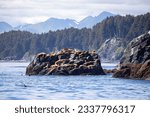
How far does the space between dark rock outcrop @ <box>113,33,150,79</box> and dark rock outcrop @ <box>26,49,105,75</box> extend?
4674 millimetres

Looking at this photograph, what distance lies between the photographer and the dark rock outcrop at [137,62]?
44.5m

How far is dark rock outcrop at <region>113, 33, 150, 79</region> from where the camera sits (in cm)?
4447

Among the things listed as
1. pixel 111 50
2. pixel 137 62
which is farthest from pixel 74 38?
pixel 137 62

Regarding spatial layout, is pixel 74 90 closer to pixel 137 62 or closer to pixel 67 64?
pixel 137 62

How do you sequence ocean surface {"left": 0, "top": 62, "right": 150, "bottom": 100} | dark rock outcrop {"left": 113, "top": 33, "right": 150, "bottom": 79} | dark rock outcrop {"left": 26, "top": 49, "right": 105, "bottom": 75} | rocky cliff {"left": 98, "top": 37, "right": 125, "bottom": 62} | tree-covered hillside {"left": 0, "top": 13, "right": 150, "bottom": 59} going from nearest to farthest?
ocean surface {"left": 0, "top": 62, "right": 150, "bottom": 100}, dark rock outcrop {"left": 113, "top": 33, "right": 150, "bottom": 79}, dark rock outcrop {"left": 26, "top": 49, "right": 105, "bottom": 75}, tree-covered hillside {"left": 0, "top": 13, "right": 150, "bottom": 59}, rocky cliff {"left": 98, "top": 37, "right": 125, "bottom": 62}

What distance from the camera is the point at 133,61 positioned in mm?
49188

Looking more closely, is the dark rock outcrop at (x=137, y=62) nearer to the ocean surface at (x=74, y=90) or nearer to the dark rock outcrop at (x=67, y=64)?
the ocean surface at (x=74, y=90)

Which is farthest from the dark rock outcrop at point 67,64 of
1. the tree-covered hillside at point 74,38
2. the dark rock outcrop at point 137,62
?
the tree-covered hillside at point 74,38

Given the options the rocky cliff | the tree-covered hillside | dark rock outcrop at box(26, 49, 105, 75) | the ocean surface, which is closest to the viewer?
the ocean surface

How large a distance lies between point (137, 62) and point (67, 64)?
1053cm

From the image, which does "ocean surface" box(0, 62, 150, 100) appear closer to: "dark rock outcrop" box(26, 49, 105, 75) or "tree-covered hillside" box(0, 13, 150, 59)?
"dark rock outcrop" box(26, 49, 105, 75)

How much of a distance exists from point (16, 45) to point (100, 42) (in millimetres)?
23680

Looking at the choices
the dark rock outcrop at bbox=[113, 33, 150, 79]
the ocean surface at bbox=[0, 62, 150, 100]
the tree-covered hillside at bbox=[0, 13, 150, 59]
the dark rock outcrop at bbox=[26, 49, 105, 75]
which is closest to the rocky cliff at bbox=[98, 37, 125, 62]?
the tree-covered hillside at bbox=[0, 13, 150, 59]

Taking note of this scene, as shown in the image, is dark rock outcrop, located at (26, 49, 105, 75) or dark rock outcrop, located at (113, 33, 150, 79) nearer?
dark rock outcrop, located at (113, 33, 150, 79)
